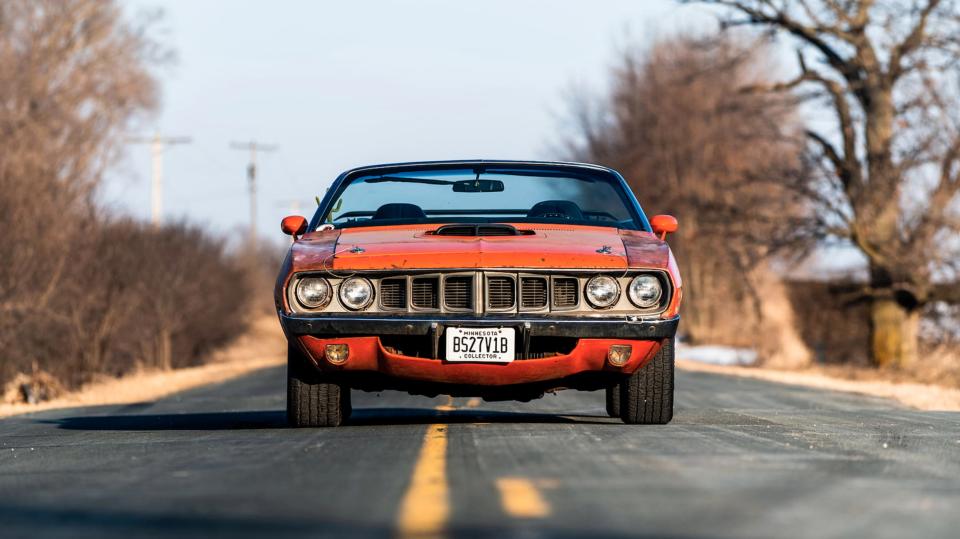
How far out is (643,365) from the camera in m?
8.23

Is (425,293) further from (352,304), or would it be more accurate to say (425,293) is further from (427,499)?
(427,499)

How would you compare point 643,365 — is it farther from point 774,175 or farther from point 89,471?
point 774,175

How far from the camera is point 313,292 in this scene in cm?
801

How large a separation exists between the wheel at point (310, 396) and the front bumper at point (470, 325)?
1.01 ft

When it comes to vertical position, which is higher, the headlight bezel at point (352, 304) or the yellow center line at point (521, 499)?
the headlight bezel at point (352, 304)

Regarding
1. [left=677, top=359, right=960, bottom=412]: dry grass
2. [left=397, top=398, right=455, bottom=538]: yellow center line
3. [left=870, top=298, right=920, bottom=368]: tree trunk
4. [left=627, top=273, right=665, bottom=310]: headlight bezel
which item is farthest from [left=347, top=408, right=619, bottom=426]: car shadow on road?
[left=870, top=298, right=920, bottom=368]: tree trunk

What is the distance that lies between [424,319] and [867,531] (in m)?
3.83

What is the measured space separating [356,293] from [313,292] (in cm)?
24

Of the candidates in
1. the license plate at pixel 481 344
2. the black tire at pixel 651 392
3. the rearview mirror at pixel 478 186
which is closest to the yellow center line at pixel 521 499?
the license plate at pixel 481 344

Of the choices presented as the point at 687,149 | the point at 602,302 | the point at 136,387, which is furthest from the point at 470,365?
the point at 687,149

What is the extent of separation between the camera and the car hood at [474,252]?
25.9ft

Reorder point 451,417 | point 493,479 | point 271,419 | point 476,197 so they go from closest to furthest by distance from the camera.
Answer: point 493,479 < point 476,197 < point 451,417 < point 271,419

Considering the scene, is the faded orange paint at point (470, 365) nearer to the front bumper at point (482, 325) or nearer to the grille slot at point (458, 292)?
the front bumper at point (482, 325)

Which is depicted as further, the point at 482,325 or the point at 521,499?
the point at 482,325
